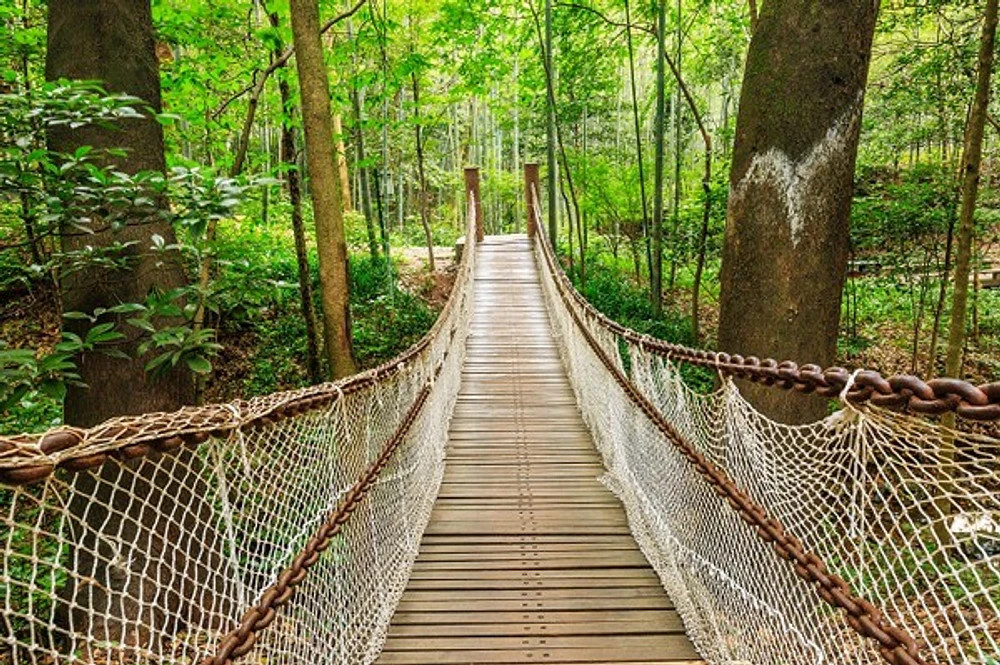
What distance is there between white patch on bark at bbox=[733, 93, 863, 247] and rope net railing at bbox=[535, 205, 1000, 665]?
91cm

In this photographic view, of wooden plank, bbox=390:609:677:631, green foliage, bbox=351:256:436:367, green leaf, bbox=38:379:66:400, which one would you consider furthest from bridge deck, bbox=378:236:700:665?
green foliage, bbox=351:256:436:367

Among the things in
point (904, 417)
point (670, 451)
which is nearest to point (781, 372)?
point (904, 417)

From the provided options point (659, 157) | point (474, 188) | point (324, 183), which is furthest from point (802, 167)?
point (474, 188)

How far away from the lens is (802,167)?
101 inches

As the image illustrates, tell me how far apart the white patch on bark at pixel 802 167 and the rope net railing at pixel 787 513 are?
0.91 metres

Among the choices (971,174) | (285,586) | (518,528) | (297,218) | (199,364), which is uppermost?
(971,174)

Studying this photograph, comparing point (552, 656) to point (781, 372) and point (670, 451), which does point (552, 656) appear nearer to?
point (670, 451)

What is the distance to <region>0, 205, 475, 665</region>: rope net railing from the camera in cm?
82

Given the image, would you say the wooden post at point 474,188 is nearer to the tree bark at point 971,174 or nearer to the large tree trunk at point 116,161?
the tree bark at point 971,174

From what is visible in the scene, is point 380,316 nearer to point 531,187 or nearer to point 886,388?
point 531,187

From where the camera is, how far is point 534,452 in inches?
148

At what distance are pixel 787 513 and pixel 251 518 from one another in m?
1.60

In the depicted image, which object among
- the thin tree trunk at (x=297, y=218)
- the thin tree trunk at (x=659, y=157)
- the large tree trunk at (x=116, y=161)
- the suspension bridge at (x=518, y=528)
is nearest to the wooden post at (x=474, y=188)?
the thin tree trunk at (x=659, y=157)

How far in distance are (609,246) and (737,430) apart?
1121 centimetres
